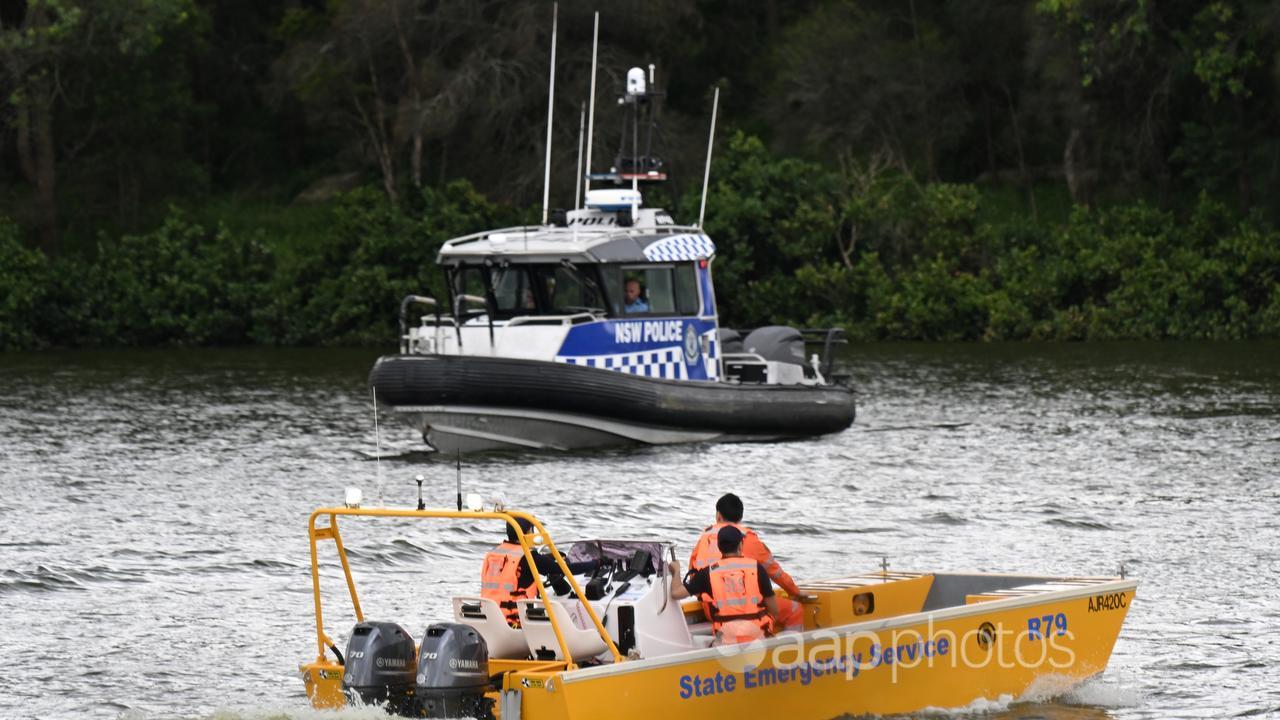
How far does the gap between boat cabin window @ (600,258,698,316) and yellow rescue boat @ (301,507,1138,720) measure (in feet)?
38.1

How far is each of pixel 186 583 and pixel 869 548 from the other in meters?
5.62

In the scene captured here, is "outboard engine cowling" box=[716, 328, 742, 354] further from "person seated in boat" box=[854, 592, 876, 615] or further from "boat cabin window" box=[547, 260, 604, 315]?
"person seated in boat" box=[854, 592, 876, 615]

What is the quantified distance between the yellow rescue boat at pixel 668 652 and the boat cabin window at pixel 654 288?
38.1 feet

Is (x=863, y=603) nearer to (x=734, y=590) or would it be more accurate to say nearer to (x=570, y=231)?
(x=734, y=590)

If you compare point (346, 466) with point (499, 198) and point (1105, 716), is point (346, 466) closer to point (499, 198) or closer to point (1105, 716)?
point (1105, 716)

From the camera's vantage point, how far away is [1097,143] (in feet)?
158

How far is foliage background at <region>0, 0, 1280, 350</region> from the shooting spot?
146 feet

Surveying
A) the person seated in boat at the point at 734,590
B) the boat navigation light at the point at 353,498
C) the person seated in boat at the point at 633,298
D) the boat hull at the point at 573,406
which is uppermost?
the person seated in boat at the point at 633,298

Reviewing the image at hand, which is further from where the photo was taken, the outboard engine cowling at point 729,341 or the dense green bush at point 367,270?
the dense green bush at point 367,270

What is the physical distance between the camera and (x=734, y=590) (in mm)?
10742

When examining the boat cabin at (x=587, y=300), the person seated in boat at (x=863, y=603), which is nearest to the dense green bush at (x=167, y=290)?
the boat cabin at (x=587, y=300)

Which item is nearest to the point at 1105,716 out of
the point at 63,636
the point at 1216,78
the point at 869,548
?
the point at 869,548

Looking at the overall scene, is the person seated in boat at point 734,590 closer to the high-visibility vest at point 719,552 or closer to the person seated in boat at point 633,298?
the high-visibility vest at point 719,552

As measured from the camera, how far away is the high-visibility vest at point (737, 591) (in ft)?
35.2
